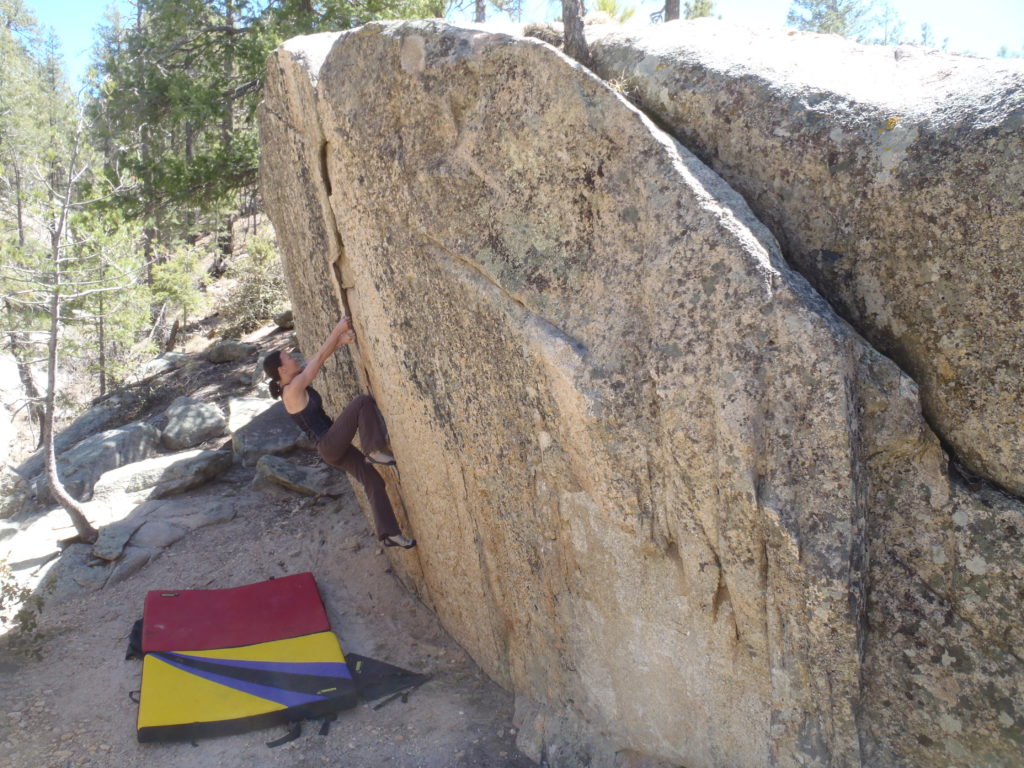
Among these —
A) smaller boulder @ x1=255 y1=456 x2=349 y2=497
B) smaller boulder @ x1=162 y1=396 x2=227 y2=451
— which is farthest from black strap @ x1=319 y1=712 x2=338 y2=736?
smaller boulder @ x1=162 y1=396 x2=227 y2=451

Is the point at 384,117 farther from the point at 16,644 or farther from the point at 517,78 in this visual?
the point at 16,644

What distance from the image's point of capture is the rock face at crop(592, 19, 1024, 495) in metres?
3.12

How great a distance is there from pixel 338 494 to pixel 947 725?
18.7ft

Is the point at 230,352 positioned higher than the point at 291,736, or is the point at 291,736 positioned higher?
the point at 230,352

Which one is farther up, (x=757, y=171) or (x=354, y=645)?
(x=757, y=171)

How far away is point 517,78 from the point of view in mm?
4023

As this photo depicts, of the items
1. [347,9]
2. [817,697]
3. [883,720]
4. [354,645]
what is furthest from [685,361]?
[347,9]

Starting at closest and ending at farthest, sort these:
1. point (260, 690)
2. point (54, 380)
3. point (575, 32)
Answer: point (575, 32) → point (260, 690) → point (54, 380)

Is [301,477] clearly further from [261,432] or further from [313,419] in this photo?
[313,419]

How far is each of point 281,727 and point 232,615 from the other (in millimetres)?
1282

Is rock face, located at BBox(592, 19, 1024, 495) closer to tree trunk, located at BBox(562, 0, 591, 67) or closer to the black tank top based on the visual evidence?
tree trunk, located at BBox(562, 0, 591, 67)

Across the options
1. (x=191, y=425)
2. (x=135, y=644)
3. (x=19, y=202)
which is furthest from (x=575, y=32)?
(x=191, y=425)

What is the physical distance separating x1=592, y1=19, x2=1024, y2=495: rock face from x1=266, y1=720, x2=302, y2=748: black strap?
4.09 metres

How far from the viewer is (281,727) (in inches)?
196
